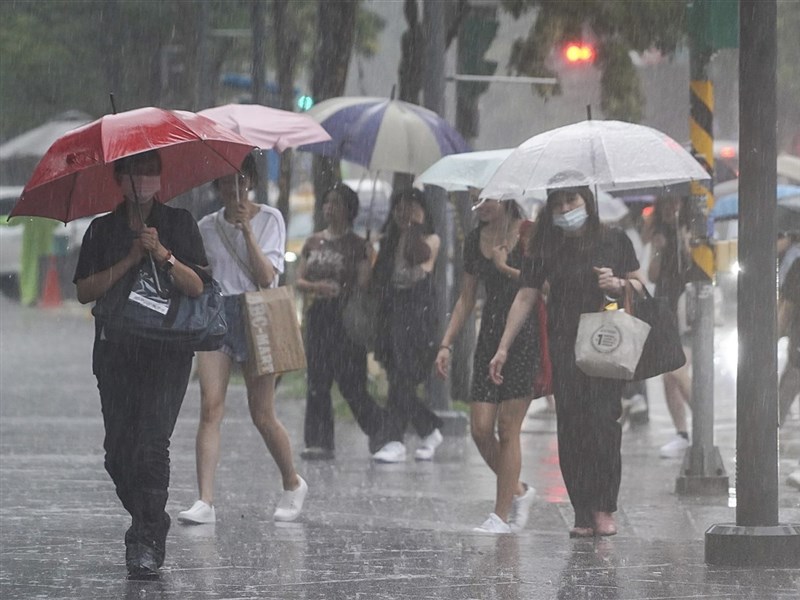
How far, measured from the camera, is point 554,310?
9.18 metres

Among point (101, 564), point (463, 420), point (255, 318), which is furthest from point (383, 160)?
point (101, 564)

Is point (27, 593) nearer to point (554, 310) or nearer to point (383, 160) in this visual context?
point (554, 310)

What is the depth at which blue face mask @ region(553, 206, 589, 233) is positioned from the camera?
356 inches

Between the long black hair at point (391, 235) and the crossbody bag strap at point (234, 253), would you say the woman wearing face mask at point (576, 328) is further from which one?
the long black hair at point (391, 235)

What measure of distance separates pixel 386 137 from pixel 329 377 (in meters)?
1.61

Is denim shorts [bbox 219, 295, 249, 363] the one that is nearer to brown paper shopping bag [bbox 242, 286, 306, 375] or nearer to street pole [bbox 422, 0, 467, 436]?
brown paper shopping bag [bbox 242, 286, 306, 375]

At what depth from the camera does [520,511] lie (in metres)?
9.54

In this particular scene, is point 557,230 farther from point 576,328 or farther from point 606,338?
point 606,338

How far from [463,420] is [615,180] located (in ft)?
17.2

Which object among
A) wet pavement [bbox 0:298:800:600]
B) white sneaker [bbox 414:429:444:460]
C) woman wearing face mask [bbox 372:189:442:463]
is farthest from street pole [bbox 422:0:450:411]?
white sneaker [bbox 414:429:444:460]

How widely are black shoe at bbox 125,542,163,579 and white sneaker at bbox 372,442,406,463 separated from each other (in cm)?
498

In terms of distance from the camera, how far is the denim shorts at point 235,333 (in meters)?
9.43

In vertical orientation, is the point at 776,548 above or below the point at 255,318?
below

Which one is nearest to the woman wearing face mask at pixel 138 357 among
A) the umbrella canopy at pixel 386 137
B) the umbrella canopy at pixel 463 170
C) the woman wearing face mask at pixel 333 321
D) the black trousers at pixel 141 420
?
the black trousers at pixel 141 420
